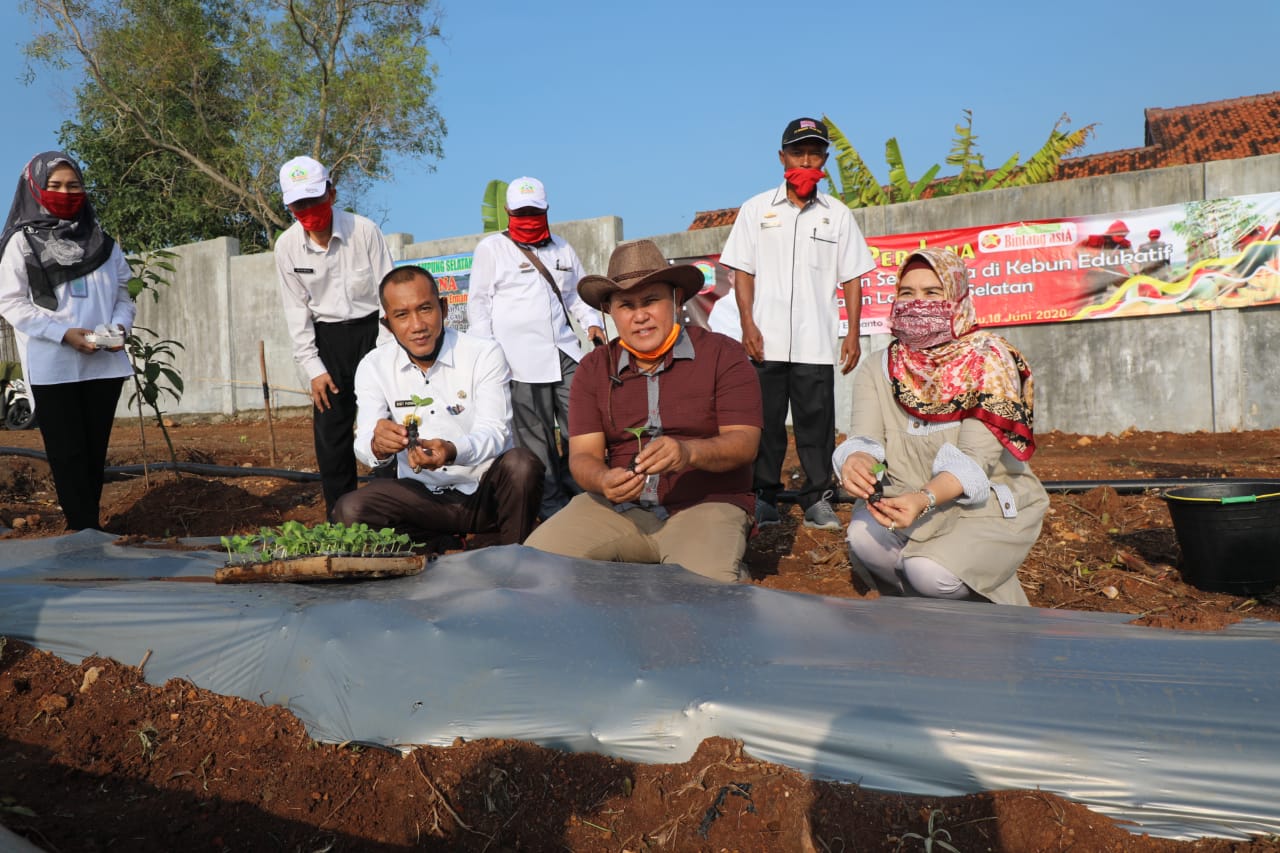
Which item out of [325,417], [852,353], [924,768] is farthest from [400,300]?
[924,768]

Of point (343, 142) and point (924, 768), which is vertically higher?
point (343, 142)

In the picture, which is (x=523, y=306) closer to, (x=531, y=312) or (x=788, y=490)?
(x=531, y=312)

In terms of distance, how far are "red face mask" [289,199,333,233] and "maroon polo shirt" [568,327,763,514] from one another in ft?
6.11

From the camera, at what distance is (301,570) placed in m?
2.72

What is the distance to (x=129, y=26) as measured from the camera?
19.0 m

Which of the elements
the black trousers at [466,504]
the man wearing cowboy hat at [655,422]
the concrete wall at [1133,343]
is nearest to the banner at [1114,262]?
the concrete wall at [1133,343]

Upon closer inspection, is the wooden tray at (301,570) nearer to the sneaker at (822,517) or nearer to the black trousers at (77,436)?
the black trousers at (77,436)

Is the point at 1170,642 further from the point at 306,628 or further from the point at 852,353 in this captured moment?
the point at 852,353

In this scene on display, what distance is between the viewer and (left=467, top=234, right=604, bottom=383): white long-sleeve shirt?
16.9ft

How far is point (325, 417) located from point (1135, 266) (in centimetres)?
673

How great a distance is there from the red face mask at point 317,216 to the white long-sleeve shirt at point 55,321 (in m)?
0.99

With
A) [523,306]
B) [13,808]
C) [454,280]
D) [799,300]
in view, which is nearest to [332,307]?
[523,306]

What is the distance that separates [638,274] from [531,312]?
201 cm

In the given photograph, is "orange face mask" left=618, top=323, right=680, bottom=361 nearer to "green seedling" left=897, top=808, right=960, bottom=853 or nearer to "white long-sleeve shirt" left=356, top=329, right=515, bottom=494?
"white long-sleeve shirt" left=356, top=329, right=515, bottom=494
